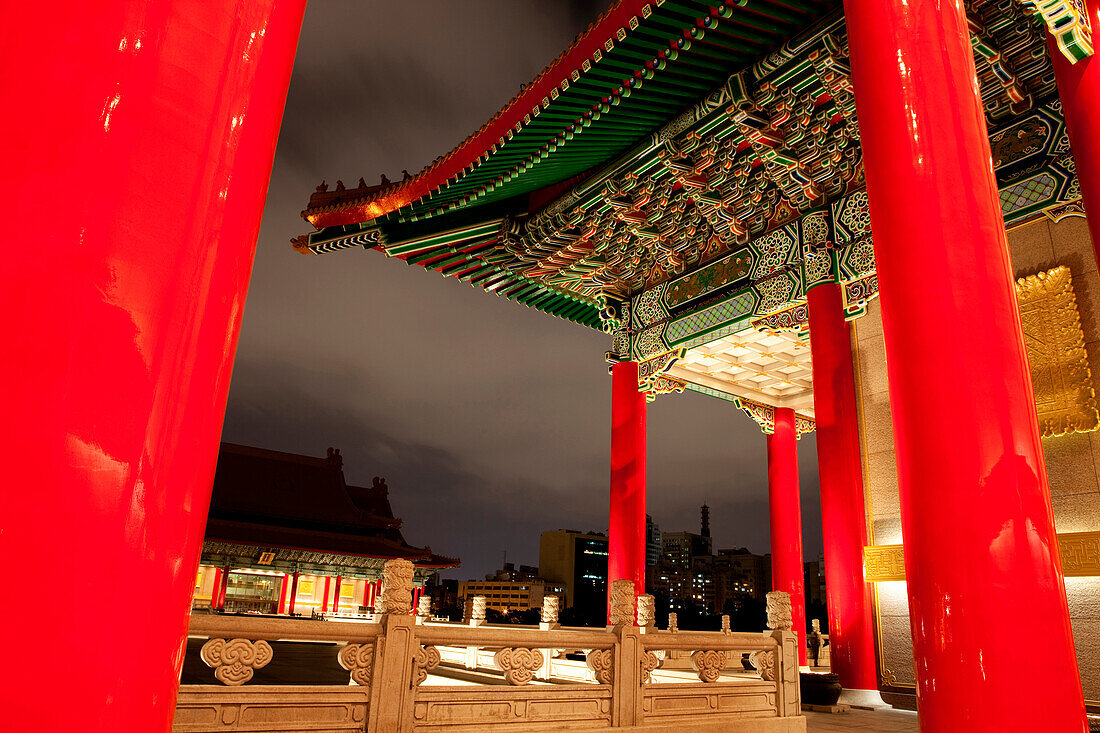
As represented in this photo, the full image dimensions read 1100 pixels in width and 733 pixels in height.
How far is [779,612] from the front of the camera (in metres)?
6.80

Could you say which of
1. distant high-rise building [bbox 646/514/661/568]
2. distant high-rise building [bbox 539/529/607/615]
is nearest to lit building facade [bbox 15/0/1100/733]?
distant high-rise building [bbox 539/529/607/615]

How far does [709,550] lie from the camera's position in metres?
65.4

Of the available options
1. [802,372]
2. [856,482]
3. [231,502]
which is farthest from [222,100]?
[231,502]

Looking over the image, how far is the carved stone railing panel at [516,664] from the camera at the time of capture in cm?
501

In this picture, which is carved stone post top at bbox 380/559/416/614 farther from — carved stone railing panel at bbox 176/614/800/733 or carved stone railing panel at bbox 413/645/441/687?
carved stone railing panel at bbox 413/645/441/687

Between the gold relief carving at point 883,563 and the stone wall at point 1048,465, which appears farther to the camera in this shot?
the gold relief carving at point 883,563

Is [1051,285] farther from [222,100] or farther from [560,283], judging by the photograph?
[222,100]

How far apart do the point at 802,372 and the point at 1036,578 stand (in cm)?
1168

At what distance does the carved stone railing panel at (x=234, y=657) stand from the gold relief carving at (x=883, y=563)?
7184 millimetres

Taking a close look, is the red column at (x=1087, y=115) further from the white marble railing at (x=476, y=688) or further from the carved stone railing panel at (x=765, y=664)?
the white marble railing at (x=476, y=688)

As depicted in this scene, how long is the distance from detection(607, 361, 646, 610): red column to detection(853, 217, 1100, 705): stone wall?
11.8 ft

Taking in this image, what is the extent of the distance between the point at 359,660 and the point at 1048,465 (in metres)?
7.34

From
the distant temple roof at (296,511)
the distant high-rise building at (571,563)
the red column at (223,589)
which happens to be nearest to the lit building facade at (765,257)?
the distant temple roof at (296,511)

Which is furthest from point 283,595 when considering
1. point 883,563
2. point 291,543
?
point 883,563
